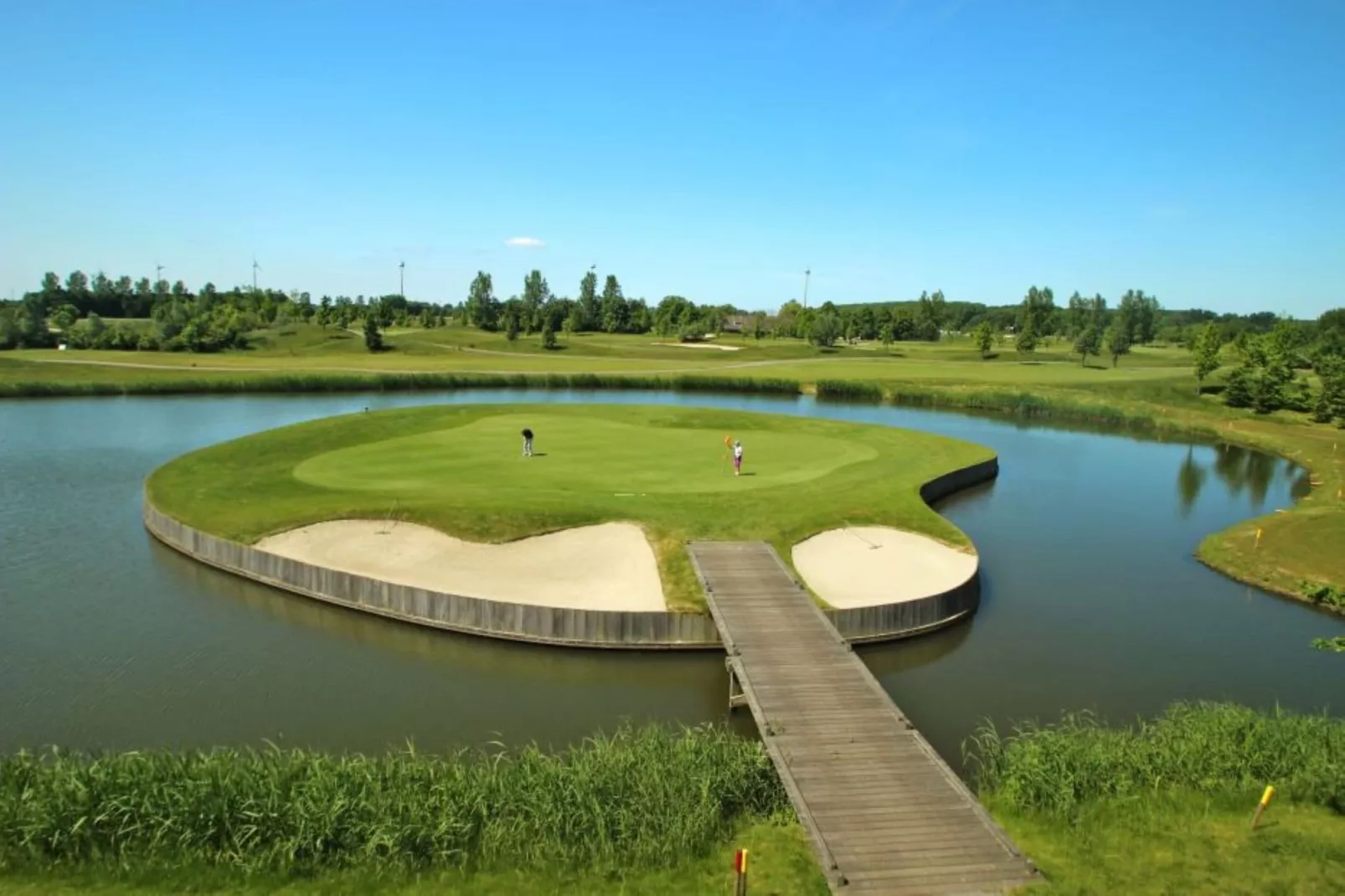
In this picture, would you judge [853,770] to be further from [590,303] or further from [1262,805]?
[590,303]

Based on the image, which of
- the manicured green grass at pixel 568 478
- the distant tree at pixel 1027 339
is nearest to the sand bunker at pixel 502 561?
the manicured green grass at pixel 568 478

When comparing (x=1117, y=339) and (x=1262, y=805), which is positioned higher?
(x=1117, y=339)

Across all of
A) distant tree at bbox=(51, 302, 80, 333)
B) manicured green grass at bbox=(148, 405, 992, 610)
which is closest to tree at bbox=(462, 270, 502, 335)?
distant tree at bbox=(51, 302, 80, 333)

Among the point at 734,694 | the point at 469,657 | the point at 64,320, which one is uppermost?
the point at 64,320

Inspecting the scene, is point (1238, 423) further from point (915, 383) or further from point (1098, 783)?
point (1098, 783)

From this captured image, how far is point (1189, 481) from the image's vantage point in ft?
168

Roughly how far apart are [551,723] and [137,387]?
66968mm

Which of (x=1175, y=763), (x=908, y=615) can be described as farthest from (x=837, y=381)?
(x=1175, y=763)

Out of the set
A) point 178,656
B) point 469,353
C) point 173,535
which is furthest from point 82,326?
point 178,656

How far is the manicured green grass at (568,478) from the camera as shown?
95.9ft

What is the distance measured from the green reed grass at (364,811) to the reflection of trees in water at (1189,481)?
38.0 meters

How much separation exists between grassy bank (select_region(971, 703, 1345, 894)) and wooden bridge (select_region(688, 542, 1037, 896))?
1.17m

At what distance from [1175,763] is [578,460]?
28446 mm

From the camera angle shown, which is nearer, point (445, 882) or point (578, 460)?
point (445, 882)
